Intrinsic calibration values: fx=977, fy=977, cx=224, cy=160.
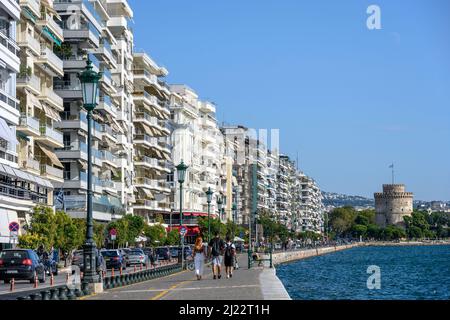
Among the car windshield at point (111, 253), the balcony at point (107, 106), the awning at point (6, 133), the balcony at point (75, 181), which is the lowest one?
the car windshield at point (111, 253)

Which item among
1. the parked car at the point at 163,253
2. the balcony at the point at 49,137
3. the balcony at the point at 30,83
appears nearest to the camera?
the balcony at the point at 30,83

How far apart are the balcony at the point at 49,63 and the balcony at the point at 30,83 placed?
49.6 inches

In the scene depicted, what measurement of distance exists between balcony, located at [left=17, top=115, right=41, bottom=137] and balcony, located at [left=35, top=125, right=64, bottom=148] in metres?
1.94

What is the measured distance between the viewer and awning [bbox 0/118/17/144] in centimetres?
5083

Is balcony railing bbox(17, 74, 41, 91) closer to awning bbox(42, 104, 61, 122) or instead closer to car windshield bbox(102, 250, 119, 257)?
awning bbox(42, 104, 61, 122)

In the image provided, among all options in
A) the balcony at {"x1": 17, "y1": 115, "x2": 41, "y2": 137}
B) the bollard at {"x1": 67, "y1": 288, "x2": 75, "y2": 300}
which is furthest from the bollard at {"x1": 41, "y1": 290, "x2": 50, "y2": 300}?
the balcony at {"x1": 17, "y1": 115, "x2": 41, "y2": 137}

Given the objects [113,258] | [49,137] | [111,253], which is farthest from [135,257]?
[113,258]

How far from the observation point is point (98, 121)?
9062 centimetres

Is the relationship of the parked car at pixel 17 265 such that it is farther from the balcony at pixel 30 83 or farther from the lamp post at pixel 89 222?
the balcony at pixel 30 83

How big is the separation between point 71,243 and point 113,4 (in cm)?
4329

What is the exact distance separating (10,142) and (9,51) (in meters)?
5.34

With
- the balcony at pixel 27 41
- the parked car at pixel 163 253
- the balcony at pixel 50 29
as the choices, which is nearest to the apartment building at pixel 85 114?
the balcony at pixel 50 29

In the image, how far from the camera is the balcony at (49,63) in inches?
2670
